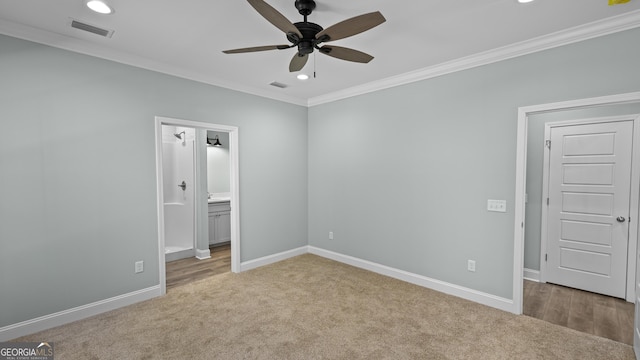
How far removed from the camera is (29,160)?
8.48 ft

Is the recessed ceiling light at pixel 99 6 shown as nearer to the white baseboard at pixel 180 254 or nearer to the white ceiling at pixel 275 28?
the white ceiling at pixel 275 28

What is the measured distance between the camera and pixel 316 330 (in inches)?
105

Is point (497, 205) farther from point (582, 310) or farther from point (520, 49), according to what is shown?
point (520, 49)

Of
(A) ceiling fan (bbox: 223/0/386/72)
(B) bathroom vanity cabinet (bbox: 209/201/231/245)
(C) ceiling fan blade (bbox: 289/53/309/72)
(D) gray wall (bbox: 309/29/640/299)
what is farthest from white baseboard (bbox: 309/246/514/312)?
(C) ceiling fan blade (bbox: 289/53/309/72)

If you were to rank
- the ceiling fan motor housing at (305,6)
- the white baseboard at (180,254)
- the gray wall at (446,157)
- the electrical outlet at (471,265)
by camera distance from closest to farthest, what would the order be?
the ceiling fan motor housing at (305,6)
the gray wall at (446,157)
the electrical outlet at (471,265)
the white baseboard at (180,254)

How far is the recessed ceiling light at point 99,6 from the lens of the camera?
2113 mm

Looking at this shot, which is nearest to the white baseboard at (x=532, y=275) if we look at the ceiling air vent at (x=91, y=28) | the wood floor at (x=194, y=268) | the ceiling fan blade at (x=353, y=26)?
the ceiling fan blade at (x=353, y=26)

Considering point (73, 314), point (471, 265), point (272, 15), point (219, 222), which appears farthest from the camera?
point (219, 222)

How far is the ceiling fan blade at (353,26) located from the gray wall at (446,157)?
6.38 feet

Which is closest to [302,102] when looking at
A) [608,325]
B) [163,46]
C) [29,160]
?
[163,46]

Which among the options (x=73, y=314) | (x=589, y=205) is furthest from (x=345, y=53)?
(x=589, y=205)

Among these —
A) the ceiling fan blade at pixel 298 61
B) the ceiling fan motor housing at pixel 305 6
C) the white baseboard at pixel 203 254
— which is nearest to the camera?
the ceiling fan motor housing at pixel 305 6

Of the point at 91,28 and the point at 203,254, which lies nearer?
the point at 91,28

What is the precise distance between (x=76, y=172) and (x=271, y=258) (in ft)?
8.90
